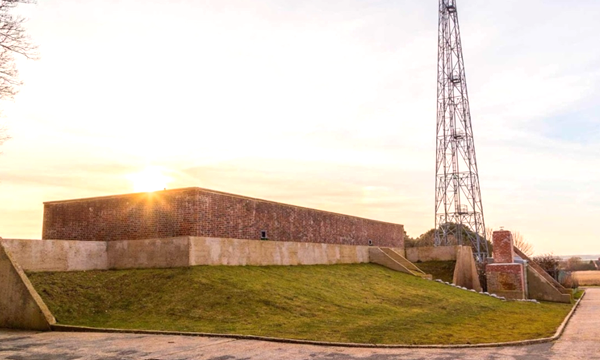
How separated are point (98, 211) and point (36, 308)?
8918mm

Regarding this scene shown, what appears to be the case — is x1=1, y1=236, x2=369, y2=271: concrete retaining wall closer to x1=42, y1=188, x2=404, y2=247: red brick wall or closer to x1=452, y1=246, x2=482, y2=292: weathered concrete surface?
x1=42, y1=188, x2=404, y2=247: red brick wall

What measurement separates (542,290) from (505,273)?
349cm

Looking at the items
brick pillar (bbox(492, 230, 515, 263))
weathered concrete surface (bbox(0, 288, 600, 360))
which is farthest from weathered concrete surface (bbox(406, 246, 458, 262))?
weathered concrete surface (bbox(0, 288, 600, 360))

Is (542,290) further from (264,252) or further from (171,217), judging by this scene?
(171,217)

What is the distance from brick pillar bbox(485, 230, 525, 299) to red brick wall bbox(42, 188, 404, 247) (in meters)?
13.0

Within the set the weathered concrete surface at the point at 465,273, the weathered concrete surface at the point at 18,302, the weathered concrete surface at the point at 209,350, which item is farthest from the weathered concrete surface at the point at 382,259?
the weathered concrete surface at the point at 18,302

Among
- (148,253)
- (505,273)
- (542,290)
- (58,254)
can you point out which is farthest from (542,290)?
(58,254)

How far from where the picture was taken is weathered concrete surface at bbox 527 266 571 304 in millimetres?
32938

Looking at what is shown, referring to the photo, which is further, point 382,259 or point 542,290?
point 382,259

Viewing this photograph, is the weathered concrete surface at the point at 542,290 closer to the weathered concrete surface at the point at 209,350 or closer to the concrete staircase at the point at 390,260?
the concrete staircase at the point at 390,260

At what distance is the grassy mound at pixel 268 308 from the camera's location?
Result: 46.8ft

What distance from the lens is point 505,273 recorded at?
32.1m

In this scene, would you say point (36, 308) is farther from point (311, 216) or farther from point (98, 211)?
point (311, 216)

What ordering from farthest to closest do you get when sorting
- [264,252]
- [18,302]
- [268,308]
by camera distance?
[264,252], [268,308], [18,302]
